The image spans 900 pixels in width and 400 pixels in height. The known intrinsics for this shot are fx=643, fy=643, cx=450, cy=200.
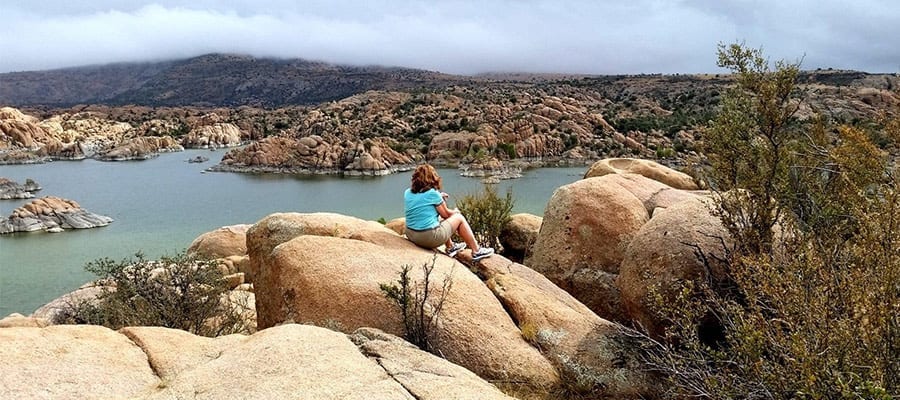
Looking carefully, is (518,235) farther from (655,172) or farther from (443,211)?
(443,211)

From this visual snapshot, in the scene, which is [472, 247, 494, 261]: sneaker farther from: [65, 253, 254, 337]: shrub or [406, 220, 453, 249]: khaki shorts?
[65, 253, 254, 337]: shrub

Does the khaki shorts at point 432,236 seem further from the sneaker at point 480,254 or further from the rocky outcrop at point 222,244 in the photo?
the rocky outcrop at point 222,244

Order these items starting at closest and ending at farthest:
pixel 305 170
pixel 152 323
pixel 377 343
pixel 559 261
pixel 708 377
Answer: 1. pixel 708 377
2. pixel 377 343
3. pixel 152 323
4. pixel 559 261
5. pixel 305 170

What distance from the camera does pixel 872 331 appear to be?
12.6 feet

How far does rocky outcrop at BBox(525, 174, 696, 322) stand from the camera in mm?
9992

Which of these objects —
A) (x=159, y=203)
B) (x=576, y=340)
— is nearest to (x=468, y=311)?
(x=576, y=340)

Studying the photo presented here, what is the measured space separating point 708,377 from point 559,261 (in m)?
5.90

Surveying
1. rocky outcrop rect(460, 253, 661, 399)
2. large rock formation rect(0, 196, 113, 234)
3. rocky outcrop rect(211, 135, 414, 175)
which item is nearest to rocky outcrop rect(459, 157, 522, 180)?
rocky outcrop rect(211, 135, 414, 175)

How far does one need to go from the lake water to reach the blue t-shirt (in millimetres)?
8948

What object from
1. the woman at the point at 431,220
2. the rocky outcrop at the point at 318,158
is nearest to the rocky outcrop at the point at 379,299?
the woman at the point at 431,220

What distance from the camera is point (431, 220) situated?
8789 millimetres

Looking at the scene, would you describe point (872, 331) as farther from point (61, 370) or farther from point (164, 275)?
point (164, 275)

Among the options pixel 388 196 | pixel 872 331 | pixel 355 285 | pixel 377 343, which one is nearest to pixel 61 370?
pixel 377 343

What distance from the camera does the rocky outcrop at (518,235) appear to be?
13523 millimetres
